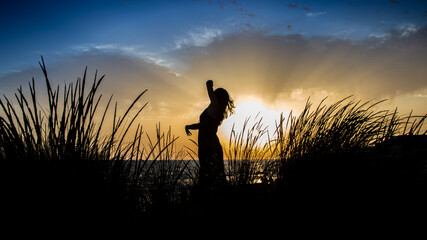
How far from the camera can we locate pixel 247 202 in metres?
1.97

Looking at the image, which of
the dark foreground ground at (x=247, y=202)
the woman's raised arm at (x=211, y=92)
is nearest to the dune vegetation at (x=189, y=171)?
the dark foreground ground at (x=247, y=202)

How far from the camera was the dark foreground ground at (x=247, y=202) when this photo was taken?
3.05ft

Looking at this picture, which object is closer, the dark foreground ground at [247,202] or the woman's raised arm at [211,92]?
the dark foreground ground at [247,202]

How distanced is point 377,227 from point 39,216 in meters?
2.06

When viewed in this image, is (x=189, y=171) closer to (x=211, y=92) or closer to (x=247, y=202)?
(x=247, y=202)

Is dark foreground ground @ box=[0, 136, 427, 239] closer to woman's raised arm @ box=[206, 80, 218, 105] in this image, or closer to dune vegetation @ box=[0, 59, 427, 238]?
dune vegetation @ box=[0, 59, 427, 238]

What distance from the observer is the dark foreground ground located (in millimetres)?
930

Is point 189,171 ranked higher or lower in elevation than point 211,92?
lower

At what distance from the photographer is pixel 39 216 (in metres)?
0.91

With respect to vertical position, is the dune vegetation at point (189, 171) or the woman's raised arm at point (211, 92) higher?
the woman's raised arm at point (211, 92)

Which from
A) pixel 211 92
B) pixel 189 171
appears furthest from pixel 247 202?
pixel 211 92

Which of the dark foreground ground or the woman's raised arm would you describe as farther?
the woman's raised arm

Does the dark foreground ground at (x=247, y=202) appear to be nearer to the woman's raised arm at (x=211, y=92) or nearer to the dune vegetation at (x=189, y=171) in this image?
the dune vegetation at (x=189, y=171)

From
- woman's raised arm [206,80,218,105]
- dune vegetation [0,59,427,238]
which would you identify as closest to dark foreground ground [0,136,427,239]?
dune vegetation [0,59,427,238]
